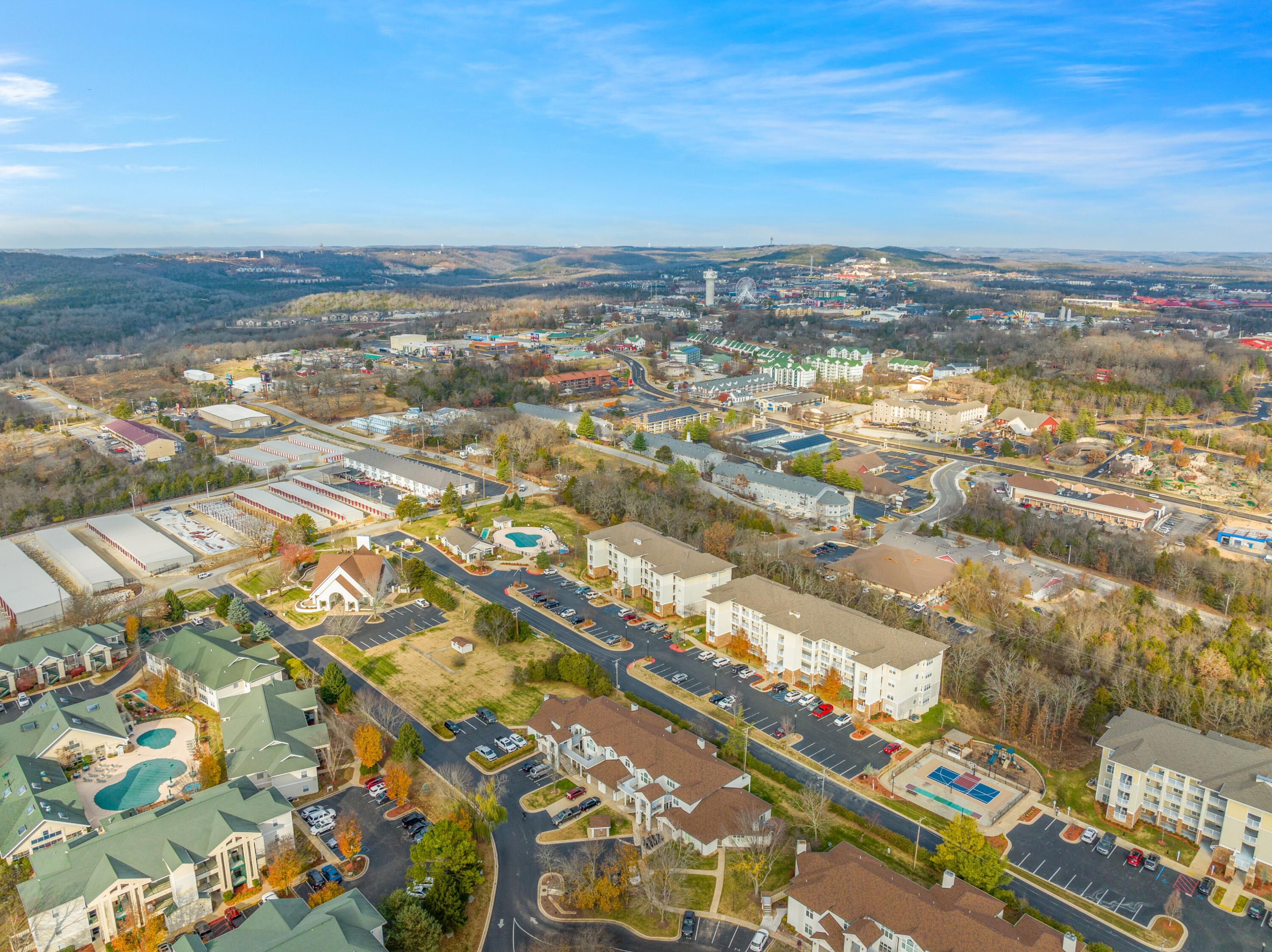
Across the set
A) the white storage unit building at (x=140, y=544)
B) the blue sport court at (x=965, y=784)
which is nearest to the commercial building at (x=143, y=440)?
the white storage unit building at (x=140, y=544)

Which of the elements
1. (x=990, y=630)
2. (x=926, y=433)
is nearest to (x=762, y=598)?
(x=990, y=630)

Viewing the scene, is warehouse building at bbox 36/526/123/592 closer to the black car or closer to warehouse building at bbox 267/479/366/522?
warehouse building at bbox 267/479/366/522

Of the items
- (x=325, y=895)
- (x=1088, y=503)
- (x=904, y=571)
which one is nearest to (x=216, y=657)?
(x=325, y=895)

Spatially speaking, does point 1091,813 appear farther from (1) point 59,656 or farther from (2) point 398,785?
(1) point 59,656

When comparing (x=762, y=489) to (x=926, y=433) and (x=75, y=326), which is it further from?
(x=75, y=326)

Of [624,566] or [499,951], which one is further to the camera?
[624,566]

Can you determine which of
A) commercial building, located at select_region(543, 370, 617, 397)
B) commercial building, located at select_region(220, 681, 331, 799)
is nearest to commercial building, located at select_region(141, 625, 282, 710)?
commercial building, located at select_region(220, 681, 331, 799)
